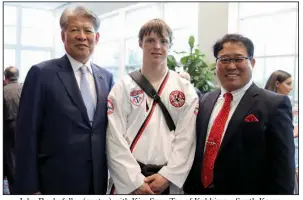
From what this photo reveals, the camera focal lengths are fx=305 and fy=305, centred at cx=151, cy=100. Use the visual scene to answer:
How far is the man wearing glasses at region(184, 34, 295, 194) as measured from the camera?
5.22 feet

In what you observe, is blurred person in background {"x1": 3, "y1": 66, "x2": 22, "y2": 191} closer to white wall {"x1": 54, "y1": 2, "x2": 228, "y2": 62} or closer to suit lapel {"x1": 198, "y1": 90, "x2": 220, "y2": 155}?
white wall {"x1": 54, "y1": 2, "x2": 228, "y2": 62}

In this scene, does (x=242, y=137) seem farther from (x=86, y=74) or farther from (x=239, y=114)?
(x=86, y=74)

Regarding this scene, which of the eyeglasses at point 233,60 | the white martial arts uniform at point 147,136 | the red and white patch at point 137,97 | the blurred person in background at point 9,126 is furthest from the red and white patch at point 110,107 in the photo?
the blurred person in background at point 9,126

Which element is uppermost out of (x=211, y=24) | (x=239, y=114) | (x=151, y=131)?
(x=211, y=24)

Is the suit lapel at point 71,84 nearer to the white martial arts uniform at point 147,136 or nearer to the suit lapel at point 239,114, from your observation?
the white martial arts uniform at point 147,136

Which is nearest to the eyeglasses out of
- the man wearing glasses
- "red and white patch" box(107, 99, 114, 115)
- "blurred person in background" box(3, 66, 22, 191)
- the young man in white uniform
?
the man wearing glasses

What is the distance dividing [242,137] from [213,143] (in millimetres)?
170


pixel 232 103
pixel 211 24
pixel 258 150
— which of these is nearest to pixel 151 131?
pixel 232 103

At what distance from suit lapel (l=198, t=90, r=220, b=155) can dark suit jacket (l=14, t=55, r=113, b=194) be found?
608 mm

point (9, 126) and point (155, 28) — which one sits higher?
point (155, 28)

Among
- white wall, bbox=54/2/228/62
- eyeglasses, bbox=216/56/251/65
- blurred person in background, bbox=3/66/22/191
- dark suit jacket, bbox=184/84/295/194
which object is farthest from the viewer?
white wall, bbox=54/2/228/62

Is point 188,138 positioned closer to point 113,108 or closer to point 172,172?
point 172,172

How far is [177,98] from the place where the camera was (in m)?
1.87

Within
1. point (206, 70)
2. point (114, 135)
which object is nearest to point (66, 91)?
point (114, 135)
